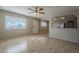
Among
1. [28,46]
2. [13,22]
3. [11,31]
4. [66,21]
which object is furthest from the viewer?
[66,21]

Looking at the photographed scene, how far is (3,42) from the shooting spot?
2.68m

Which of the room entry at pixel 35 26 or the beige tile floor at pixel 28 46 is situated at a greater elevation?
the room entry at pixel 35 26

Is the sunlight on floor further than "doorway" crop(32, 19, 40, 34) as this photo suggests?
No

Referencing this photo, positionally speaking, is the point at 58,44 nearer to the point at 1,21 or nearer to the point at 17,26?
the point at 17,26

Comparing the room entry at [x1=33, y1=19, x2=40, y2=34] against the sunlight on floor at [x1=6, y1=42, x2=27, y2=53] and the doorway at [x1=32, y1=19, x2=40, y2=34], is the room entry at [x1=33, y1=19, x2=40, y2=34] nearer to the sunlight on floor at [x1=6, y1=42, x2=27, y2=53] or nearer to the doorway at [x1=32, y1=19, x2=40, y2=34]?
the doorway at [x1=32, y1=19, x2=40, y2=34]

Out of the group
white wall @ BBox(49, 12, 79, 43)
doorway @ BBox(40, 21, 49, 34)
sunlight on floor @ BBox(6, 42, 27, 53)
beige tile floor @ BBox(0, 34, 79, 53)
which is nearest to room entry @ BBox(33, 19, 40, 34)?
doorway @ BBox(40, 21, 49, 34)

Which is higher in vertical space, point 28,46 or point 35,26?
point 35,26

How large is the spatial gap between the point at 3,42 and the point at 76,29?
2.53 meters

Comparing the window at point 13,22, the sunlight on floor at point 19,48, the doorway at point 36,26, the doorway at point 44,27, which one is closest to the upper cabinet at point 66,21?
the doorway at point 44,27

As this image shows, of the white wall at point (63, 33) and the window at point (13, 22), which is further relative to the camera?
the white wall at point (63, 33)

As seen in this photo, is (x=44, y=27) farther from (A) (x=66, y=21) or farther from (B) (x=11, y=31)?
(B) (x=11, y=31)

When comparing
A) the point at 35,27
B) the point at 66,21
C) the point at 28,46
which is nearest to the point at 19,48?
Answer: the point at 28,46

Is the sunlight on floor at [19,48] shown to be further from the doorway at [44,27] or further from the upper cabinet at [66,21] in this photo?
the upper cabinet at [66,21]
